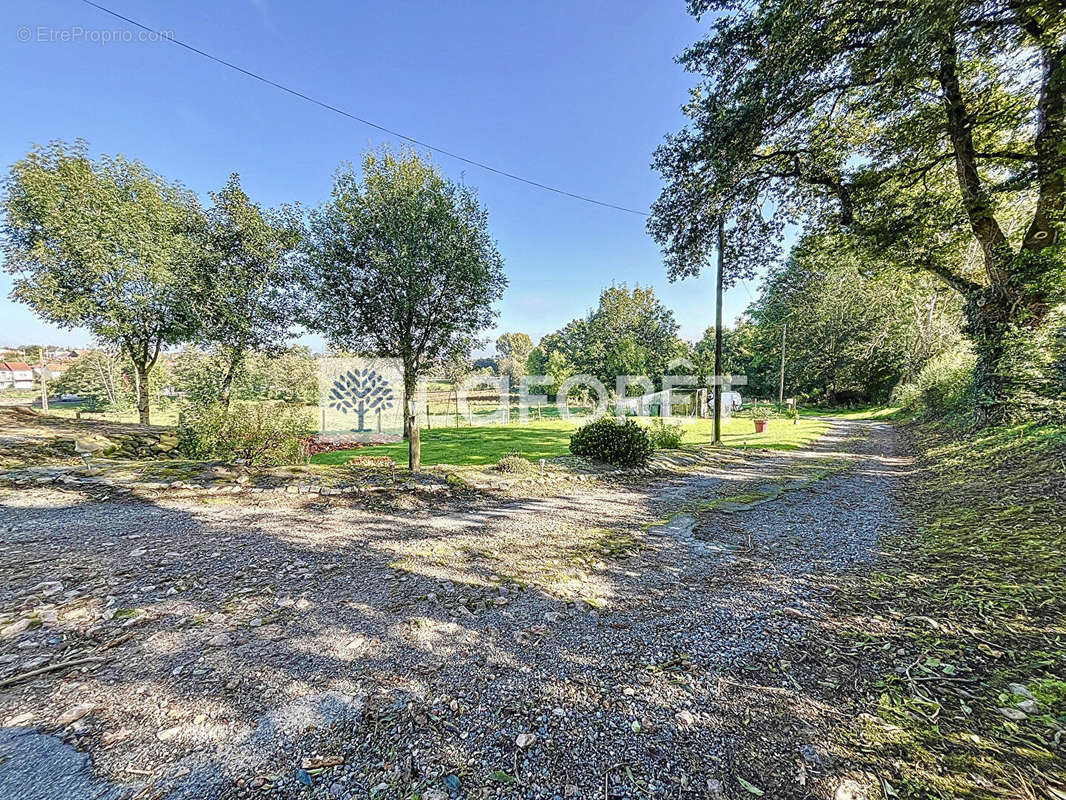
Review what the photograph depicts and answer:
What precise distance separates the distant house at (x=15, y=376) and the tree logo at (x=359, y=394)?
46.2m

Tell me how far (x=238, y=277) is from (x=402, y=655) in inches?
507

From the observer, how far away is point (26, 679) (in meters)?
1.93

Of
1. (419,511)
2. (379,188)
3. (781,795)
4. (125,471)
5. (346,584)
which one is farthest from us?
(379,188)

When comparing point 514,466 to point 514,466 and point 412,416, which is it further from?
point 412,416

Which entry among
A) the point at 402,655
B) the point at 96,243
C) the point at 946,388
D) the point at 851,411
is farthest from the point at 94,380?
the point at 851,411

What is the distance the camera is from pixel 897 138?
7938 mm

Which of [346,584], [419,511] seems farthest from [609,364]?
[346,584]

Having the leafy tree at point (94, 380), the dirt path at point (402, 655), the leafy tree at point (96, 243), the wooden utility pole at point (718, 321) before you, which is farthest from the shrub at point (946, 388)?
the leafy tree at point (94, 380)

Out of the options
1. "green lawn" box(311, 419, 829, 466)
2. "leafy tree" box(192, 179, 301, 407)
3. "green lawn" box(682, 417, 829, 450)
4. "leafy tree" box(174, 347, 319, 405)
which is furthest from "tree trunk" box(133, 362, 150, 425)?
"green lawn" box(682, 417, 829, 450)

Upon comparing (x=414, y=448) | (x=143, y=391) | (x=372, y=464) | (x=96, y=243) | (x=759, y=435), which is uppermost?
(x=96, y=243)

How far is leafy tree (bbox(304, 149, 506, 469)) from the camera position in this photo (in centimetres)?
652

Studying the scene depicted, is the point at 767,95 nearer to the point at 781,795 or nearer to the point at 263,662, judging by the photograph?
the point at 781,795

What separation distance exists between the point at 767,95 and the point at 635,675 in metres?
8.13

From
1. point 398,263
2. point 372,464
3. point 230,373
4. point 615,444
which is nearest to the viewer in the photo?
point 398,263
